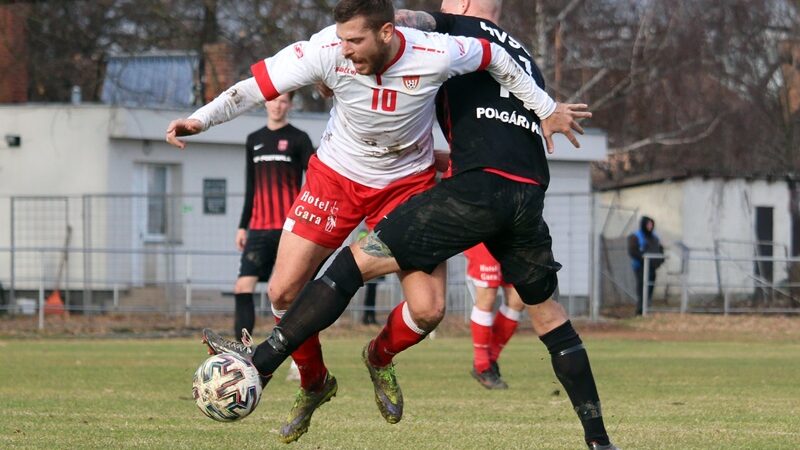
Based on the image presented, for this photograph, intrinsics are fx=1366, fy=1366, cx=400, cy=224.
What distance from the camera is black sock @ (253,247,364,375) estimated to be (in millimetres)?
6133

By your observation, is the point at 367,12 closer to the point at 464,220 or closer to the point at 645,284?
the point at 464,220

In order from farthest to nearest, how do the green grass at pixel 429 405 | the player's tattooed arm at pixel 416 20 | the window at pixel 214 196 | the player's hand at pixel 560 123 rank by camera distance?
the window at pixel 214 196 → the green grass at pixel 429 405 → the player's tattooed arm at pixel 416 20 → the player's hand at pixel 560 123

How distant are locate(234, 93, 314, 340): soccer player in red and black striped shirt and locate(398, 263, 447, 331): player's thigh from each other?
15.3ft

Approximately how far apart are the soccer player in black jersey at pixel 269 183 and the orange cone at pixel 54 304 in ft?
37.0

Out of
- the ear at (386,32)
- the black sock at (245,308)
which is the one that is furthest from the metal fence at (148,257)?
the ear at (386,32)

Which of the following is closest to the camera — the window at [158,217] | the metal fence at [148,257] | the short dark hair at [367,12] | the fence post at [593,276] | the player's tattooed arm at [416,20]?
the short dark hair at [367,12]

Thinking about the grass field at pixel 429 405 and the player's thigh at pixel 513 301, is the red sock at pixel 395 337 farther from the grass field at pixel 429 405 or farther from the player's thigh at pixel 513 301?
the player's thigh at pixel 513 301

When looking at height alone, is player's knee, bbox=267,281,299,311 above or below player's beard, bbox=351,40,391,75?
below

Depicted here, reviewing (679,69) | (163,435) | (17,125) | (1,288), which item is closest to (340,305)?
(163,435)

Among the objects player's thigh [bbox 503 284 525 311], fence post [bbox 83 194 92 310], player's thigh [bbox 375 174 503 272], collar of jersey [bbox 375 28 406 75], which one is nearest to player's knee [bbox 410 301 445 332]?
player's thigh [bbox 375 174 503 272]

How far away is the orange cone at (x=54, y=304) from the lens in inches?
870

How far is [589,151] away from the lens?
1133 inches

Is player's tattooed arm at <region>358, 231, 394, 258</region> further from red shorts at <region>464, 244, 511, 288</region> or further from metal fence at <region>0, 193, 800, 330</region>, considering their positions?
metal fence at <region>0, 193, 800, 330</region>

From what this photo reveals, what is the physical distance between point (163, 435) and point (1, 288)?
1694 centimetres
